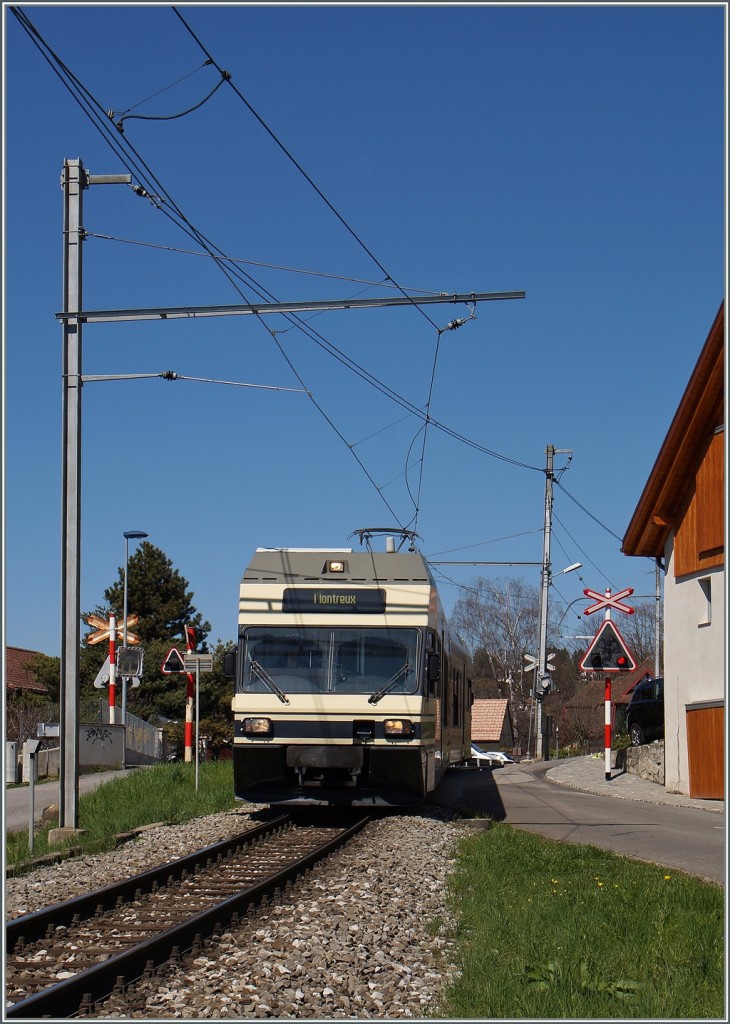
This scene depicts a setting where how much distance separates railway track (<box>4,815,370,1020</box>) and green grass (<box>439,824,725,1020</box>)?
1.79 m

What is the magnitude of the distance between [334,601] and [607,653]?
8.31 metres

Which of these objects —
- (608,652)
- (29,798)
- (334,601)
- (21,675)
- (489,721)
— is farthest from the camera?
(489,721)

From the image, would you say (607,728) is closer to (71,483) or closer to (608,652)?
(608,652)

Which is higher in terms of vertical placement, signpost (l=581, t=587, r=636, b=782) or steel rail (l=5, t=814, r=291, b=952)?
signpost (l=581, t=587, r=636, b=782)

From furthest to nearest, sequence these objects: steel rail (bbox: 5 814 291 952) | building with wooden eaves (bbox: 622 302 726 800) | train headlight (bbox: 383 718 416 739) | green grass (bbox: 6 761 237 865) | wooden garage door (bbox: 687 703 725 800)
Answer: building with wooden eaves (bbox: 622 302 726 800), wooden garage door (bbox: 687 703 725 800), train headlight (bbox: 383 718 416 739), green grass (bbox: 6 761 237 865), steel rail (bbox: 5 814 291 952)

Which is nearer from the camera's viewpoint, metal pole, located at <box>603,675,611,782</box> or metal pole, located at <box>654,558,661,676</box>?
metal pole, located at <box>603,675,611,782</box>

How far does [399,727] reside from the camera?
15.1 meters

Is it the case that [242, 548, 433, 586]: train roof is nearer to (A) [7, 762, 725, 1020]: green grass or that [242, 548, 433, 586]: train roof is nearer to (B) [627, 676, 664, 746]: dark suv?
(A) [7, 762, 725, 1020]: green grass

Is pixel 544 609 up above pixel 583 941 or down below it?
above

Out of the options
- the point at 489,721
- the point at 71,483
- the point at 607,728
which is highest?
the point at 71,483

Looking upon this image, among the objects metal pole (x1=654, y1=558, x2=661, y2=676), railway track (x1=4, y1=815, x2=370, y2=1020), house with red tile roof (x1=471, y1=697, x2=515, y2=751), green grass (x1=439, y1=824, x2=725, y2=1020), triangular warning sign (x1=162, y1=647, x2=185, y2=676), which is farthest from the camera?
house with red tile roof (x1=471, y1=697, x2=515, y2=751)

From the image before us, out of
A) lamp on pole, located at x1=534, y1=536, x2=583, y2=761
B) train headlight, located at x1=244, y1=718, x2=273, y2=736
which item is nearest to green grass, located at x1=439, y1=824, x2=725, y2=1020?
train headlight, located at x1=244, y1=718, x2=273, y2=736

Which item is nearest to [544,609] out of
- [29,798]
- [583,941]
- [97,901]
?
[29,798]

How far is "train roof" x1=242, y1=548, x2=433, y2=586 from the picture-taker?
16.0m
